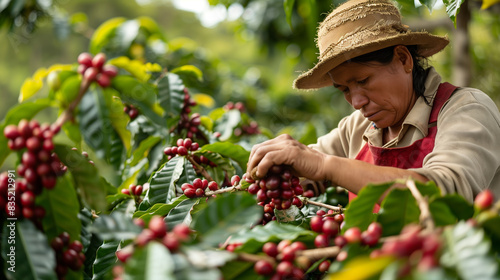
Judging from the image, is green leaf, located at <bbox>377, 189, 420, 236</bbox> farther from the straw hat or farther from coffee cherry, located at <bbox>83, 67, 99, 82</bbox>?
the straw hat

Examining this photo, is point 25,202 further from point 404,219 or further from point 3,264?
point 404,219

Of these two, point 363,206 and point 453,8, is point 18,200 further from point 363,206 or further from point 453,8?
→ point 453,8

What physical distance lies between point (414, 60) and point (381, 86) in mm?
282

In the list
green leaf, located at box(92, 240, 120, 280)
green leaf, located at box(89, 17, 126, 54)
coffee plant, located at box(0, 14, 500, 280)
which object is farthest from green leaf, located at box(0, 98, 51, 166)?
green leaf, located at box(89, 17, 126, 54)

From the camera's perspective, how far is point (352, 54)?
1.53 metres

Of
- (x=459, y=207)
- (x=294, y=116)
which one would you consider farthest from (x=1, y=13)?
(x=294, y=116)

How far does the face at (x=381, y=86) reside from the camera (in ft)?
5.11

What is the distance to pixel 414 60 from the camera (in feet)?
5.71

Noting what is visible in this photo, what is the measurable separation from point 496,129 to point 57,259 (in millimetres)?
1304

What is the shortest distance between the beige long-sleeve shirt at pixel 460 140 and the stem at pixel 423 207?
35 centimetres

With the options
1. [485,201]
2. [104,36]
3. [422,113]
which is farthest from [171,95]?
[104,36]

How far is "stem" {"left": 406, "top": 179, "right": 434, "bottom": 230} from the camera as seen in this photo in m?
0.73

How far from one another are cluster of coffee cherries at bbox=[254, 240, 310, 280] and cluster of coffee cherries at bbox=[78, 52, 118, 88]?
458 millimetres

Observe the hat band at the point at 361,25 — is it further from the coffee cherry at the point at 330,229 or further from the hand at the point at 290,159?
the coffee cherry at the point at 330,229
